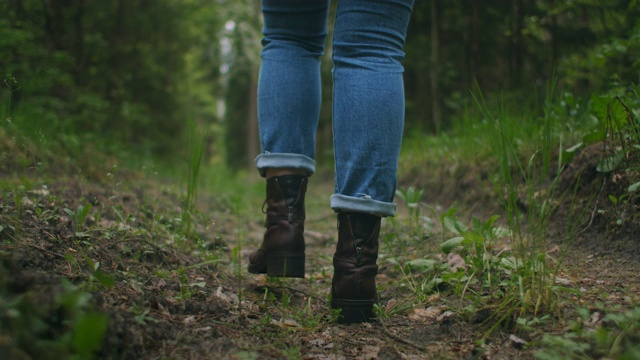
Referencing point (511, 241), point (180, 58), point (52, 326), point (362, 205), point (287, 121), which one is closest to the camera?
point (52, 326)

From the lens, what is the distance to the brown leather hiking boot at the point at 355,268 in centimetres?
129

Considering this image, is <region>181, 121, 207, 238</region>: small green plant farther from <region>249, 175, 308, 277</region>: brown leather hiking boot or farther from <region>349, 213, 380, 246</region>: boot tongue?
<region>349, 213, 380, 246</region>: boot tongue

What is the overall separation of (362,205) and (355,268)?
184mm

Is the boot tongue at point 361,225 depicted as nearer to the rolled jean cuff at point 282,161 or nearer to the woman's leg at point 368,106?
the woman's leg at point 368,106

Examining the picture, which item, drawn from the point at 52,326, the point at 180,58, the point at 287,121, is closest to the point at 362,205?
the point at 287,121

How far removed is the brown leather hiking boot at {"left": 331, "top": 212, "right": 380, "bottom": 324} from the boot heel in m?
0.17

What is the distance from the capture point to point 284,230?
148 centimetres

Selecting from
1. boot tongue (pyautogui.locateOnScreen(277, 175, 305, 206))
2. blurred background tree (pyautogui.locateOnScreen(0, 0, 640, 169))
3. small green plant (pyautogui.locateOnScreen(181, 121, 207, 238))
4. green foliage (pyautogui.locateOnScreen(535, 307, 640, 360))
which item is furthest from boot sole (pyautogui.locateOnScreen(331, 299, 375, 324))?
blurred background tree (pyautogui.locateOnScreen(0, 0, 640, 169))

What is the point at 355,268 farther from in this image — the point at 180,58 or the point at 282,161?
the point at 180,58

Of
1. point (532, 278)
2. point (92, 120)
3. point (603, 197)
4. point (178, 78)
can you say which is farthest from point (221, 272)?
point (178, 78)

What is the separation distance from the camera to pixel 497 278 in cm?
126

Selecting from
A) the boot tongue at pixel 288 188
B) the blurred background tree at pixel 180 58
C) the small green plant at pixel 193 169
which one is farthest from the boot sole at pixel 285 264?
the blurred background tree at pixel 180 58

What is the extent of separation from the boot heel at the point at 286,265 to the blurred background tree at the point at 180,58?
27.4 inches

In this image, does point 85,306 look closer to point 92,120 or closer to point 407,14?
point 407,14
